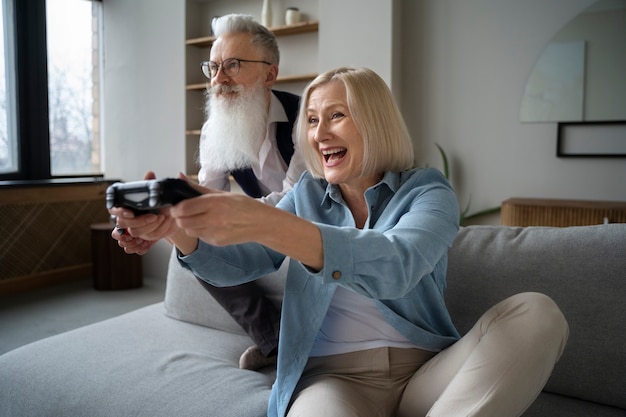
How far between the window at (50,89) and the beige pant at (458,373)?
415 centimetres

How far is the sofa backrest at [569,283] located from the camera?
1.34 metres

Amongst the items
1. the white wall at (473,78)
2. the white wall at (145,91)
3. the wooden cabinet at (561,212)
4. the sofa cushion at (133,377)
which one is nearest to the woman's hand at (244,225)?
the sofa cushion at (133,377)

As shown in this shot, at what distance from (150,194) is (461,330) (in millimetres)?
1051

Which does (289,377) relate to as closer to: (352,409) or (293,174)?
(352,409)

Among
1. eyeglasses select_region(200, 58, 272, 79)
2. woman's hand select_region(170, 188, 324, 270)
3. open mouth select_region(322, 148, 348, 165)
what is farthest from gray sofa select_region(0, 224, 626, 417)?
eyeglasses select_region(200, 58, 272, 79)

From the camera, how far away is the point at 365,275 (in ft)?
2.92

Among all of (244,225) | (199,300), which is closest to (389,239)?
(244,225)

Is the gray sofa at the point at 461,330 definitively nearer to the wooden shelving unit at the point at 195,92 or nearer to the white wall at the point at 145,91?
the wooden shelving unit at the point at 195,92

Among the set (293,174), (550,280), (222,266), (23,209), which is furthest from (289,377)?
(23,209)

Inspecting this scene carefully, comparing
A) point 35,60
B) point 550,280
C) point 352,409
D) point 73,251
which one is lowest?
point 73,251

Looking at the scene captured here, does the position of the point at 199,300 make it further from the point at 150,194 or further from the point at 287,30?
the point at 287,30

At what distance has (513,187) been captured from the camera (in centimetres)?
364

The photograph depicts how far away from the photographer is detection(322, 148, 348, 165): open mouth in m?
1.30

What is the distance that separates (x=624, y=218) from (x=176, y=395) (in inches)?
103
